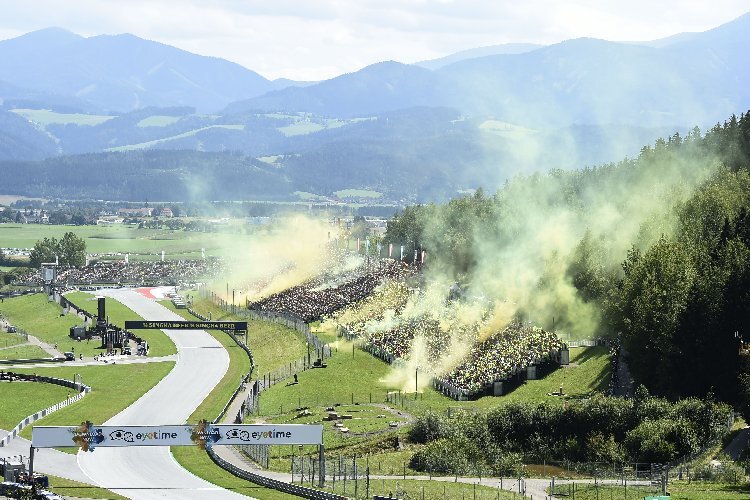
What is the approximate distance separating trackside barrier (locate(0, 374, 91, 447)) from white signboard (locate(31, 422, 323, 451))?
15.8 meters

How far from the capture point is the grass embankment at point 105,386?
113 metres

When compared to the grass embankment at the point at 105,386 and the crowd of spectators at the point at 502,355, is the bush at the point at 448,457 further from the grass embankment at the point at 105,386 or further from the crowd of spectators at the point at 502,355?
the grass embankment at the point at 105,386

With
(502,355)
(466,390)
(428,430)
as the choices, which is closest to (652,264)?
(502,355)

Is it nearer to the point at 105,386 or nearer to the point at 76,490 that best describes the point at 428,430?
the point at 76,490

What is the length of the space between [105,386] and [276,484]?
180 feet

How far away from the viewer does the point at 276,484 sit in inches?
3221

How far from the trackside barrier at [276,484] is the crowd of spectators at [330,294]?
8176 cm

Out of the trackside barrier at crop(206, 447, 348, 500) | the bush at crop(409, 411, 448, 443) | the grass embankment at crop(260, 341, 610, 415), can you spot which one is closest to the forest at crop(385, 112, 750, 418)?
the grass embankment at crop(260, 341, 610, 415)

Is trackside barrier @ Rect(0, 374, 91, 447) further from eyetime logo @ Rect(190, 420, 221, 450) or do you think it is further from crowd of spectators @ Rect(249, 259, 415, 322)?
crowd of spectators @ Rect(249, 259, 415, 322)

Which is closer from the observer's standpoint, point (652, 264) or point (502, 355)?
point (652, 264)

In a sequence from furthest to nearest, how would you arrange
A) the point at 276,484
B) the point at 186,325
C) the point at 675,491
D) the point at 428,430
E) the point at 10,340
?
1. the point at 186,325
2. the point at 10,340
3. the point at 428,430
4. the point at 276,484
5. the point at 675,491

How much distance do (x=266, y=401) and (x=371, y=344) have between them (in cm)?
2709

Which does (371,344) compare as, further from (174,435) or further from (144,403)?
(174,435)

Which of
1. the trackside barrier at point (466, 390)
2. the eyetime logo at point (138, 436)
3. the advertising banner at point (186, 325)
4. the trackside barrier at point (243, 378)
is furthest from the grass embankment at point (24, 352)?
the eyetime logo at point (138, 436)
